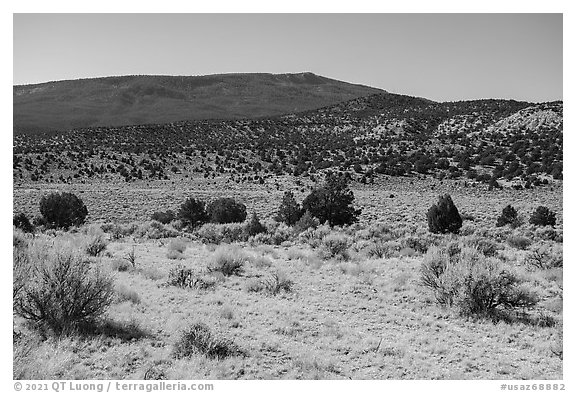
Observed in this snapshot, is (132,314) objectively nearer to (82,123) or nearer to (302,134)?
(302,134)

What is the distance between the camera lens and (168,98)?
5546 inches

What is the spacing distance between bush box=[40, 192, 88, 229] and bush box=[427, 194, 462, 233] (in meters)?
16.0

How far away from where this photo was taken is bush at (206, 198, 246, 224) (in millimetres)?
23656

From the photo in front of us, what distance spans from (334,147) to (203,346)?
5370 centimetres

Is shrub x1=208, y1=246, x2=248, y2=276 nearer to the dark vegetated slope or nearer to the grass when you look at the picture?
the grass

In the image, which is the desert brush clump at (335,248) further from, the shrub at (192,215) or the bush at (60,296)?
the shrub at (192,215)

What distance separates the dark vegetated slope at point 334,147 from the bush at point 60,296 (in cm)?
3430

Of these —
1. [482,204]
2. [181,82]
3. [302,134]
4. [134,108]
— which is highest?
[181,82]

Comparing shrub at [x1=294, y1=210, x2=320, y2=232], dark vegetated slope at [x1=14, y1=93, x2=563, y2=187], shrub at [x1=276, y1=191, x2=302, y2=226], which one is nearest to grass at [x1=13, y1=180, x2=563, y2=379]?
shrub at [x1=294, y1=210, x2=320, y2=232]

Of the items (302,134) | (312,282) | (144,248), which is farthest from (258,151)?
(312,282)

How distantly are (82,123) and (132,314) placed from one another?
373ft

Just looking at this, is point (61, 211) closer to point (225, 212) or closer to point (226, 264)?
point (225, 212)

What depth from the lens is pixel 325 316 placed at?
8.80m

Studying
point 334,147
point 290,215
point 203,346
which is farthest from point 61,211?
point 334,147
